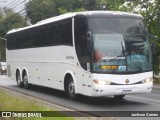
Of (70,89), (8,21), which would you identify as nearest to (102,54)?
(70,89)

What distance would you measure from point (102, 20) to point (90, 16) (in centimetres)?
44

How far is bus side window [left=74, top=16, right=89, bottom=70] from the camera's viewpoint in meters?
15.0

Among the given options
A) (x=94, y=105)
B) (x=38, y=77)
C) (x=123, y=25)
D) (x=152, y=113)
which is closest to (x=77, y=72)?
(x=94, y=105)

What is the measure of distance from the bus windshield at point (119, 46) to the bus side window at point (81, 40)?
0.36 m

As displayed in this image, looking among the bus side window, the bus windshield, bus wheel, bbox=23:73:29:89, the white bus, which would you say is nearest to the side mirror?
the white bus

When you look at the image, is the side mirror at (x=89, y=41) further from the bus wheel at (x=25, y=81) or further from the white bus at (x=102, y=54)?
the bus wheel at (x=25, y=81)

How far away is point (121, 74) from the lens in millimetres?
14469

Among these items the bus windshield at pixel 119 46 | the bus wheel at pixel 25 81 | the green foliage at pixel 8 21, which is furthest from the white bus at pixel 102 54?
the green foliage at pixel 8 21

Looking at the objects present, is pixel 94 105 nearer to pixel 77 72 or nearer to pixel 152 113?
pixel 77 72

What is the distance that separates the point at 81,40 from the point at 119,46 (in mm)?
1436

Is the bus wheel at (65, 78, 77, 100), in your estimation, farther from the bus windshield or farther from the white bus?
the bus windshield

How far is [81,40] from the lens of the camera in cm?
1535

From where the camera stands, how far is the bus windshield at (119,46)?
14.5 meters

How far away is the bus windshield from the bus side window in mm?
357
